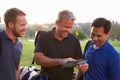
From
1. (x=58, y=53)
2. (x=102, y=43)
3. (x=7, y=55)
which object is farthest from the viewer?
(x=58, y=53)

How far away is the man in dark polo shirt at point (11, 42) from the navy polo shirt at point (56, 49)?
417 millimetres

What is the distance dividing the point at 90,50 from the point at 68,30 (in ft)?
1.12

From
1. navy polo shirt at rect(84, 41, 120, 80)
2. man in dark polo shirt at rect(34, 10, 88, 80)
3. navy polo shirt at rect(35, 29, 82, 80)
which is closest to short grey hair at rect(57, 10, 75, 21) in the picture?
man in dark polo shirt at rect(34, 10, 88, 80)

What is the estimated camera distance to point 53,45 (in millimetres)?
4027

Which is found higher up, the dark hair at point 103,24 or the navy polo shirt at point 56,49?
the dark hair at point 103,24

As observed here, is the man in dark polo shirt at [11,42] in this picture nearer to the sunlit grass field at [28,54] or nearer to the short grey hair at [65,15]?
the short grey hair at [65,15]

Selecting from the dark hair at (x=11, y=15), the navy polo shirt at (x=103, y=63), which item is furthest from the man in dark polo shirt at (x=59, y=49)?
the dark hair at (x=11, y=15)

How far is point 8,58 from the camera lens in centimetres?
351

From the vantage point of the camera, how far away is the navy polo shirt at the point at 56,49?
4000 millimetres

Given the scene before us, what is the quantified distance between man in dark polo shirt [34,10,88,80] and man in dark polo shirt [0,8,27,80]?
39cm

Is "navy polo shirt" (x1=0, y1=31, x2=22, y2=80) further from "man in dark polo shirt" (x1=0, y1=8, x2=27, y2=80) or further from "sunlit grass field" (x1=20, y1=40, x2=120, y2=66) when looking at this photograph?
"sunlit grass field" (x1=20, y1=40, x2=120, y2=66)

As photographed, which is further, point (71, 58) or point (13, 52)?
point (71, 58)

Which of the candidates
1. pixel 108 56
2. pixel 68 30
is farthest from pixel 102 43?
pixel 68 30

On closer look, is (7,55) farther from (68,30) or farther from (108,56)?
(108,56)
